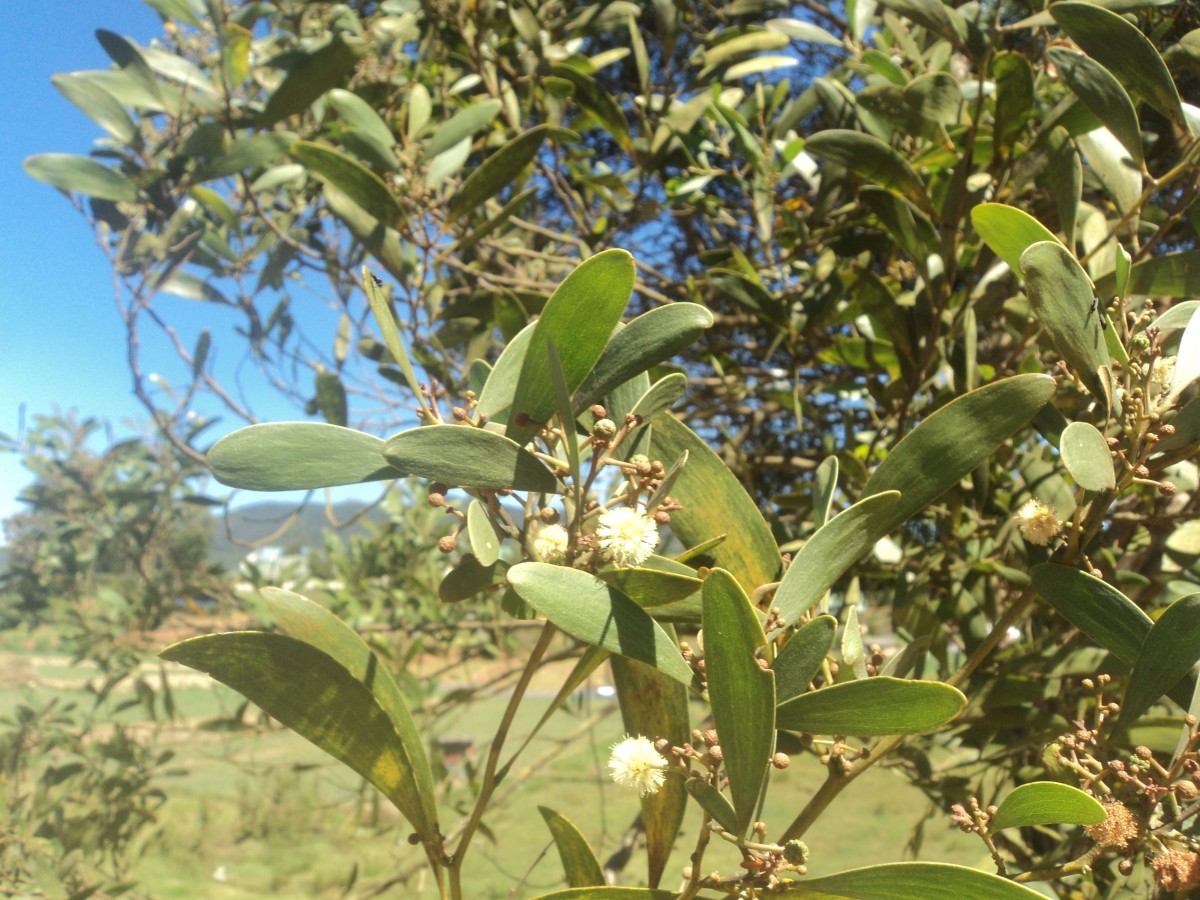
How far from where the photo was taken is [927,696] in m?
0.36

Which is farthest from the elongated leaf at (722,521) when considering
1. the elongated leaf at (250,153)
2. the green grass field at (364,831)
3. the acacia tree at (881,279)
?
the green grass field at (364,831)

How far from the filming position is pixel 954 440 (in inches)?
16.4

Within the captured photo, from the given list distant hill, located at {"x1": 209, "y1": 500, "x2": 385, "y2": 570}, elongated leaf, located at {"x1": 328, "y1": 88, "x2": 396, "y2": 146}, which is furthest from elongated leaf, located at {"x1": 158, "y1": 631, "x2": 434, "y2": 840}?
distant hill, located at {"x1": 209, "y1": 500, "x2": 385, "y2": 570}

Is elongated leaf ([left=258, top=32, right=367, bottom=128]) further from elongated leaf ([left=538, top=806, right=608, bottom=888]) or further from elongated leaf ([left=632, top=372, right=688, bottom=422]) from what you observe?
elongated leaf ([left=538, top=806, right=608, bottom=888])

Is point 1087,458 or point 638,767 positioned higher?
point 1087,458

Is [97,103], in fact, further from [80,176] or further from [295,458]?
[295,458]

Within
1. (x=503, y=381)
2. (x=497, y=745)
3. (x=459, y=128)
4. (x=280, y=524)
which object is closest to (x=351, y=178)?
(x=459, y=128)

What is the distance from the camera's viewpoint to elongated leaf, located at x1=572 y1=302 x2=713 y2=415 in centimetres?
40

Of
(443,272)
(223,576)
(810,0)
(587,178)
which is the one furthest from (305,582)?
(810,0)

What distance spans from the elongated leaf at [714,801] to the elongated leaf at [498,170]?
60cm

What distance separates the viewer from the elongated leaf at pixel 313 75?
0.92m

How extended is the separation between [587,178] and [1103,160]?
771 millimetres

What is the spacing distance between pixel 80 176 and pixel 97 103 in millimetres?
95

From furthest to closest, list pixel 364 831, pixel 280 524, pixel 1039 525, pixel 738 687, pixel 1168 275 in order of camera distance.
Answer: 1. pixel 364 831
2. pixel 280 524
3. pixel 1168 275
4. pixel 1039 525
5. pixel 738 687
